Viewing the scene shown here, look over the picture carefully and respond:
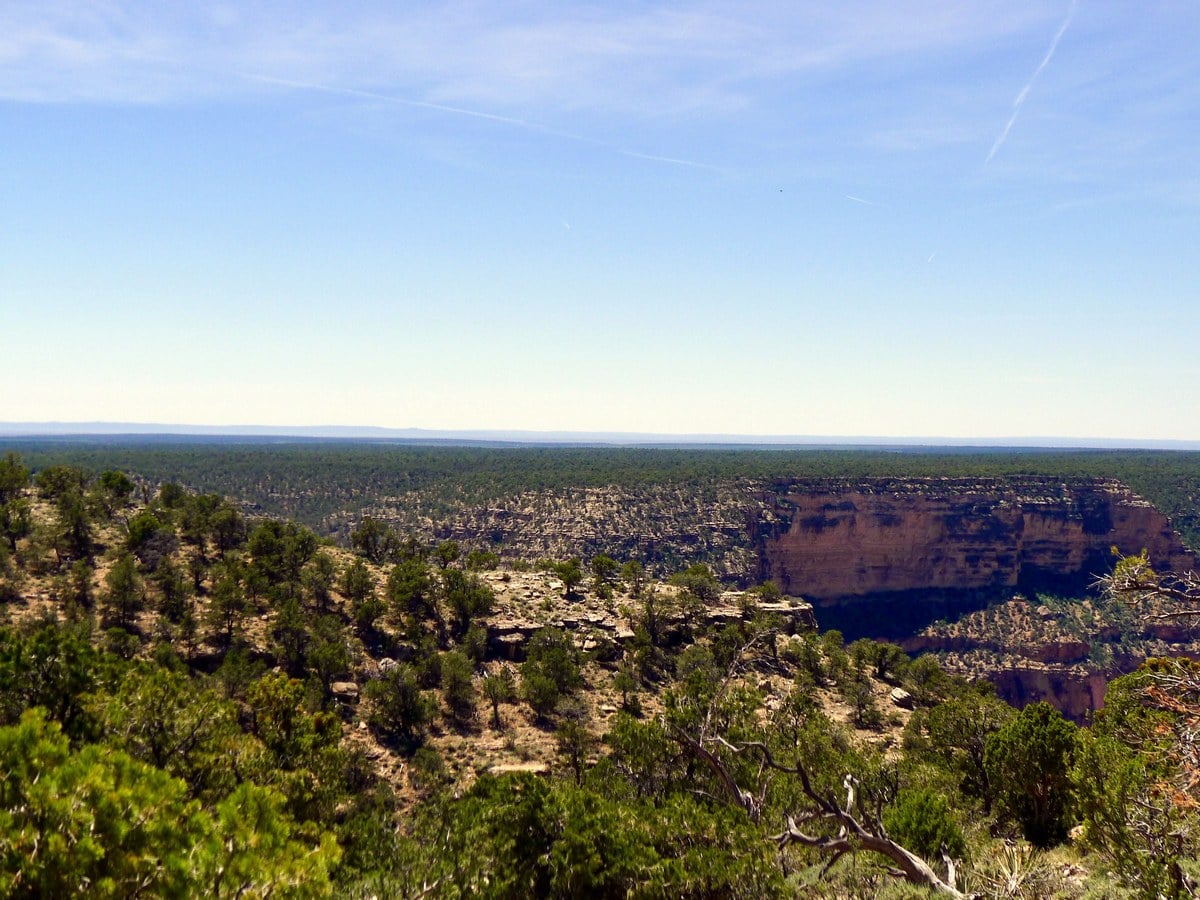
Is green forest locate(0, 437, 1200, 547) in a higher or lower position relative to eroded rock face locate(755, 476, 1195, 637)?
higher

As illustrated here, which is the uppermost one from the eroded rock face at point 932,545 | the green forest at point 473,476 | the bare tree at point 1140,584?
the bare tree at point 1140,584

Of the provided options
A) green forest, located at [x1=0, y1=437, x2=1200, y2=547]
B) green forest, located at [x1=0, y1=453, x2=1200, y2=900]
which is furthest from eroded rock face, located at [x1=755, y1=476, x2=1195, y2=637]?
green forest, located at [x1=0, y1=453, x2=1200, y2=900]

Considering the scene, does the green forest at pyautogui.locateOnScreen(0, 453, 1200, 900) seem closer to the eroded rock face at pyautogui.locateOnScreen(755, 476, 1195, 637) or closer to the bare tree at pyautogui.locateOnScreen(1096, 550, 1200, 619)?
the bare tree at pyautogui.locateOnScreen(1096, 550, 1200, 619)

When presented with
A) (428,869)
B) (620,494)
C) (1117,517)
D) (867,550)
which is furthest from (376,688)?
(1117,517)

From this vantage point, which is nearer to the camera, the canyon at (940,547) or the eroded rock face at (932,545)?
the canyon at (940,547)

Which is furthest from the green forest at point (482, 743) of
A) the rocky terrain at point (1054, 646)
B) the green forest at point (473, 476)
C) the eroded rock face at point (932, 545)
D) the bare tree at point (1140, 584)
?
the green forest at point (473, 476)

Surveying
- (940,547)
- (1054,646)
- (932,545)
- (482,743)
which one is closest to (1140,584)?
(482,743)

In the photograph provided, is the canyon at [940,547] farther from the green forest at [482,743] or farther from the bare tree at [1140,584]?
the bare tree at [1140,584]
